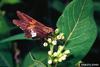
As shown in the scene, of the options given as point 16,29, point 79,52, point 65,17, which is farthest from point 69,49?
point 16,29

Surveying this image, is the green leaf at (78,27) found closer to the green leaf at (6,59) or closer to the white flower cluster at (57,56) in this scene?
the white flower cluster at (57,56)

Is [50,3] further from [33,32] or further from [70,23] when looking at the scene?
[33,32]

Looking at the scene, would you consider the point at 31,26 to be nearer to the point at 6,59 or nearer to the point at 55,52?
the point at 55,52

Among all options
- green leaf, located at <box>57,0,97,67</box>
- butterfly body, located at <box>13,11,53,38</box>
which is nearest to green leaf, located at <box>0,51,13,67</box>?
green leaf, located at <box>57,0,97,67</box>

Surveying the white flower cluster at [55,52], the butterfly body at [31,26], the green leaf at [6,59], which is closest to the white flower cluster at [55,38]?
the white flower cluster at [55,52]

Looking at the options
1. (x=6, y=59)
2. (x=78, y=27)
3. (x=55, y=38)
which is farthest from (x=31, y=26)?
(x=6, y=59)

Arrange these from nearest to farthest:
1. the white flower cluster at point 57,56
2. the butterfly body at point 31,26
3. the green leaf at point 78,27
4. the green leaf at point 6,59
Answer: the butterfly body at point 31,26 → the white flower cluster at point 57,56 → the green leaf at point 78,27 → the green leaf at point 6,59

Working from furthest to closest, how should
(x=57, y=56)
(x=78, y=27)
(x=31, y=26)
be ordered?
(x=78, y=27) → (x=57, y=56) → (x=31, y=26)
